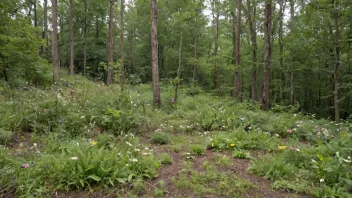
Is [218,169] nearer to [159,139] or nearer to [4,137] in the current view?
[159,139]

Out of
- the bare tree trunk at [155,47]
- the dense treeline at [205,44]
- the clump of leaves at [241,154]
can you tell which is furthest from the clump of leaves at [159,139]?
the dense treeline at [205,44]

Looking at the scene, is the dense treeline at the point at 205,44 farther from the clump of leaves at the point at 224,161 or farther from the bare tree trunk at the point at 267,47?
the clump of leaves at the point at 224,161

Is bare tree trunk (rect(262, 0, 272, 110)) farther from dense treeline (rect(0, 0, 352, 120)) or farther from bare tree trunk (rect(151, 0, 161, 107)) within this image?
bare tree trunk (rect(151, 0, 161, 107))

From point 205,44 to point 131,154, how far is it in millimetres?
21456

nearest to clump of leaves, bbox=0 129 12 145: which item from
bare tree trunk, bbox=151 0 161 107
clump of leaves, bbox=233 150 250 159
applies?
clump of leaves, bbox=233 150 250 159

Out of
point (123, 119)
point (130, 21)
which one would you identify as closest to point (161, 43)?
point (130, 21)

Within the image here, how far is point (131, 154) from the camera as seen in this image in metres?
3.65

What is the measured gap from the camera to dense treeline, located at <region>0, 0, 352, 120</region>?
27.4 ft

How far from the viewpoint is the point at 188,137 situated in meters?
5.66

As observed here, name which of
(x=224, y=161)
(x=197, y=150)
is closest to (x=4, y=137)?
(x=197, y=150)

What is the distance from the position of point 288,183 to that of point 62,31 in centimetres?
2655

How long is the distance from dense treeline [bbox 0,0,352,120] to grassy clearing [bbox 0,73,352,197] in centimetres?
362

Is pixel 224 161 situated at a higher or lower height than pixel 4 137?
lower

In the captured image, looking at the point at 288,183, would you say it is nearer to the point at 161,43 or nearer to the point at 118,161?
the point at 118,161
